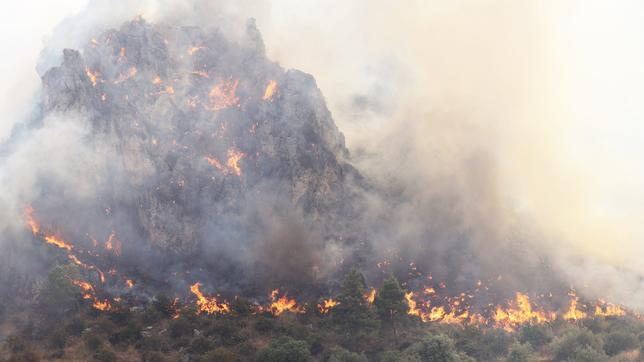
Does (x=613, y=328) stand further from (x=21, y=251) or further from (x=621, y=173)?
(x=21, y=251)

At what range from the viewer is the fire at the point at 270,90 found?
99.2 metres

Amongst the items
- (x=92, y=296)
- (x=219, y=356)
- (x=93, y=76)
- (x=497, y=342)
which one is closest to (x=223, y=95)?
(x=93, y=76)

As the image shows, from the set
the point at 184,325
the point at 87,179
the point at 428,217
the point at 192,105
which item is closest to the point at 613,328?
the point at 428,217

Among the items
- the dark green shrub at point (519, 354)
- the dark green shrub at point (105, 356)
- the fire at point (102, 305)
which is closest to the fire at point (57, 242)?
the fire at point (102, 305)

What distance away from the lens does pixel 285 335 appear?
71.0 m

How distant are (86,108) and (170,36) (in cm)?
2061

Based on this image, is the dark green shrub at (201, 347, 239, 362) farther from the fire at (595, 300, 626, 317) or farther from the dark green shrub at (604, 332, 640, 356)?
the fire at (595, 300, 626, 317)

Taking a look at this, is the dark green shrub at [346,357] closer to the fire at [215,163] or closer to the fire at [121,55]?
the fire at [215,163]

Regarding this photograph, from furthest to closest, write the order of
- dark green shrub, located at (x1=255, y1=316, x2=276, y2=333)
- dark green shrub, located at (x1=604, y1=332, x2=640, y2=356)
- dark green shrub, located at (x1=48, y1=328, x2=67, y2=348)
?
dark green shrub, located at (x1=255, y1=316, x2=276, y2=333) → dark green shrub, located at (x1=48, y1=328, x2=67, y2=348) → dark green shrub, located at (x1=604, y1=332, x2=640, y2=356)

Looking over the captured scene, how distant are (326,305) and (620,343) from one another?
132ft

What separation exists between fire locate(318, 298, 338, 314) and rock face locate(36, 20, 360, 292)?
19.3ft

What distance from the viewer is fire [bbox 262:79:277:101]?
9919 cm

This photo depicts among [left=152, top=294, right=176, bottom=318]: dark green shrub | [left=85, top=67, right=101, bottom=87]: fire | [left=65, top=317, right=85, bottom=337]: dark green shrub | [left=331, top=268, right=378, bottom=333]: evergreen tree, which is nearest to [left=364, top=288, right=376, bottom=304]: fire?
[left=331, top=268, right=378, bottom=333]: evergreen tree

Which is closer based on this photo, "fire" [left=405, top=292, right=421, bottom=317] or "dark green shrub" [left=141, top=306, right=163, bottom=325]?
"dark green shrub" [left=141, top=306, right=163, bottom=325]
